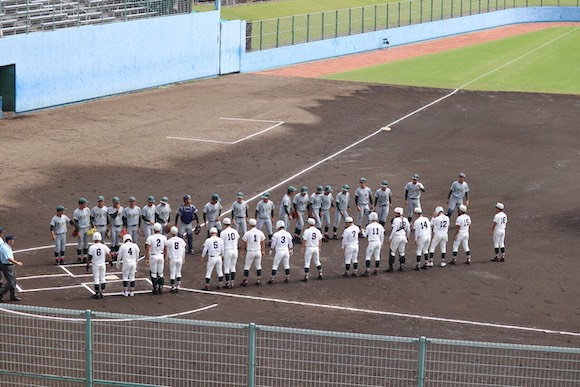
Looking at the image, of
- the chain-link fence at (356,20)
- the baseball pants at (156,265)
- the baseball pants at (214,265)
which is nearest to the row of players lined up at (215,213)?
the baseball pants at (214,265)

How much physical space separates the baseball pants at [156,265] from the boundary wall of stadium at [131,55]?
68.3ft

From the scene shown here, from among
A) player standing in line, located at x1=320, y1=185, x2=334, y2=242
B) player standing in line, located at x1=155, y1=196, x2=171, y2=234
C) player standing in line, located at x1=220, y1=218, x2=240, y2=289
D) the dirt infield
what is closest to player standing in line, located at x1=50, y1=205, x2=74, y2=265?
the dirt infield

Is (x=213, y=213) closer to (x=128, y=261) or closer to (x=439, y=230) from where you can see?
(x=128, y=261)

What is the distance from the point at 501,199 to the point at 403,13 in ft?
127

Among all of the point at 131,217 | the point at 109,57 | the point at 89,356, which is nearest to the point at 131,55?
the point at 109,57

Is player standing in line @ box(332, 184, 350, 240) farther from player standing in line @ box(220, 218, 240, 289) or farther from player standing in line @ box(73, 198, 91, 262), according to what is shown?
player standing in line @ box(73, 198, 91, 262)

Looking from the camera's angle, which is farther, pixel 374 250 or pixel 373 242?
pixel 374 250

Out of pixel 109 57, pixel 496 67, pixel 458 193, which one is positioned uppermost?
pixel 109 57

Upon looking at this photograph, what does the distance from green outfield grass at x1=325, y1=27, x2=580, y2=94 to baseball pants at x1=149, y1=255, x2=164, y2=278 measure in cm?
2992

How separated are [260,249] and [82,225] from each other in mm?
4546

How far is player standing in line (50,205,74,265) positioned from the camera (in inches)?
1076

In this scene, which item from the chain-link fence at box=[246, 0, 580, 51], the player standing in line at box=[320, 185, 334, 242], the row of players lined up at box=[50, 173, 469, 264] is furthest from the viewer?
the chain-link fence at box=[246, 0, 580, 51]

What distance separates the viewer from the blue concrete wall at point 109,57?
4512 centimetres

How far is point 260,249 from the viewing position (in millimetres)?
26859
